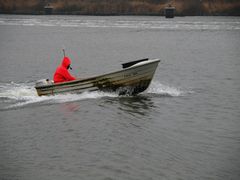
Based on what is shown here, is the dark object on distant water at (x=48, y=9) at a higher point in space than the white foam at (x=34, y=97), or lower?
higher

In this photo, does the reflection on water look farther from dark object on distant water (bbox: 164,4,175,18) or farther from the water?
dark object on distant water (bbox: 164,4,175,18)

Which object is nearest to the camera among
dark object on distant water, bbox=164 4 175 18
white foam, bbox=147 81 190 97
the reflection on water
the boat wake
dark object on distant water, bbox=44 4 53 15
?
the reflection on water

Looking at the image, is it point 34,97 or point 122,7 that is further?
point 122,7

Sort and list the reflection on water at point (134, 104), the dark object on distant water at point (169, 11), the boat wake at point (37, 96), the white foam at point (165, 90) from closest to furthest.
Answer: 1. the reflection on water at point (134, 104)
2. the boat wake at point (37, 96)
3. the white foam at point (165, 90)
4. the dark object on distant water at point (169, 11)

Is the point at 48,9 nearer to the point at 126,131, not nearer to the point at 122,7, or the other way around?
the point at 122,7

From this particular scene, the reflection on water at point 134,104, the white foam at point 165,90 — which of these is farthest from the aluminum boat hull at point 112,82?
the white foam at point 165,90

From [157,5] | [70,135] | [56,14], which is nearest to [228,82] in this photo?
[70,135]

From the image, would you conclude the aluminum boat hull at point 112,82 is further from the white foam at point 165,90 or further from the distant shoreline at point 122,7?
the distant shoreline at point 122,7

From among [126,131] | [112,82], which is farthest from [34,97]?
[126,131]

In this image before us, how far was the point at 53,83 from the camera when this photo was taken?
2016cm

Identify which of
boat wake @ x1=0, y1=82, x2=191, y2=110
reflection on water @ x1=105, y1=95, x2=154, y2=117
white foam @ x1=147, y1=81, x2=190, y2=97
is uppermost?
boat wake @ x1=0, y1=82, x2=191, y2=110

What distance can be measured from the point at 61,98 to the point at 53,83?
0.71m

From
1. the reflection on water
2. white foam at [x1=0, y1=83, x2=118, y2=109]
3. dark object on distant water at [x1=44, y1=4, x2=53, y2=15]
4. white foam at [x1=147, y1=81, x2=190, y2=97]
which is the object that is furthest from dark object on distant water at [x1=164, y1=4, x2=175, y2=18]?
the reflection on water

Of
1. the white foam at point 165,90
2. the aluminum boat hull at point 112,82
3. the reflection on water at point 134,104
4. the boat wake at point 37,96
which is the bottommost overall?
the white foam at point 165,90
